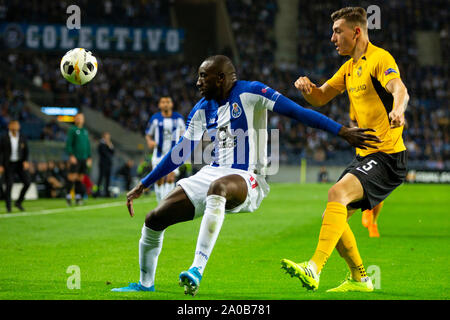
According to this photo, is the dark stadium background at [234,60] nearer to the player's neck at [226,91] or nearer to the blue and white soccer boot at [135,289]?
the blue and white soccer boot at [135,289]

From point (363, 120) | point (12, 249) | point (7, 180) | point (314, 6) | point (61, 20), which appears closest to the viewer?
point (363, 120)

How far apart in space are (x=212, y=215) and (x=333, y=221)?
3.48ft

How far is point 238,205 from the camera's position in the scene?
18.1 ft

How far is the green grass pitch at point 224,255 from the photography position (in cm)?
594

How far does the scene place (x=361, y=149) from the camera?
18.5 feet

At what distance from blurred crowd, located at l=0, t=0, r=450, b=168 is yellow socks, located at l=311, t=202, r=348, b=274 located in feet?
95.1

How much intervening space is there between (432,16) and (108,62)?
22385 millimetres

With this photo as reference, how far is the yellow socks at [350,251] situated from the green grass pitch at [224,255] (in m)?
0.23

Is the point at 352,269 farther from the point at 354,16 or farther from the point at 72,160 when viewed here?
the point at 72,160

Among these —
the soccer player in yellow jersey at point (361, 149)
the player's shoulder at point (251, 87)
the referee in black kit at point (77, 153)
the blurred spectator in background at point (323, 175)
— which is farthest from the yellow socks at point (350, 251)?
the blurred spectator in background at point (323, 175)

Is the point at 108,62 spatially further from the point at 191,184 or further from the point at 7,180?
the point at 191,184

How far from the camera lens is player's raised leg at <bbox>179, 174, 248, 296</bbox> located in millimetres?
5164

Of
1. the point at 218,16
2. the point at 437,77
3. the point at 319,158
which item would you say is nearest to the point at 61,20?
the point at 218,16

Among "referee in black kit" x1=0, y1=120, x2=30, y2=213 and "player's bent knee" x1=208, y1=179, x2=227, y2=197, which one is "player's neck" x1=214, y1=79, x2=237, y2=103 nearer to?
"player's bent knee" x1=208, y1=179, x2=227, y2=197
